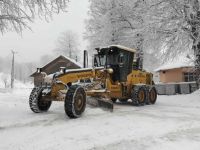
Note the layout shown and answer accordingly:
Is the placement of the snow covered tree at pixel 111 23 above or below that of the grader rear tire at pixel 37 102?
above

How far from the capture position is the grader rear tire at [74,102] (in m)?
10.2

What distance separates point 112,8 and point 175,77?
11.0 meters

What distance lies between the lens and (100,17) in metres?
30.5

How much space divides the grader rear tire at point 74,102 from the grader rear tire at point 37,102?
1.85 m

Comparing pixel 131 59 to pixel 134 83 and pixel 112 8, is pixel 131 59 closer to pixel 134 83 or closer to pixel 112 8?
pixel 134 83

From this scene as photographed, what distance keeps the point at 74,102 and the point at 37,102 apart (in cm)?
210

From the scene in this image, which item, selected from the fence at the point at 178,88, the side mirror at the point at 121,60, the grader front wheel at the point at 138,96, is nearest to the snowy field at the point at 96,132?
the side mirror at the point at 121,60

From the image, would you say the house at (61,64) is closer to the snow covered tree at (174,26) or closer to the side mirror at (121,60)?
the snow covered tree at (174,26)

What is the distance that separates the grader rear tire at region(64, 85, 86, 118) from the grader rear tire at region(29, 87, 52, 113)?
185 cm

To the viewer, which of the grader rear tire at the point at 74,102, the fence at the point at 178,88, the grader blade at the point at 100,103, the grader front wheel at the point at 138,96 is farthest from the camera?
the fence at the point at 178,88

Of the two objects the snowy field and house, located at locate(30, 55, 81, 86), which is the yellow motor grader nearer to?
the snowy field

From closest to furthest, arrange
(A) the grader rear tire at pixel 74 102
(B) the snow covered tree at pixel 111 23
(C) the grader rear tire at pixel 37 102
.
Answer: (A) the grader rear tire at pixel 74 102, (C) the grader rear tire at pixel 37 102, (B) the snow covered tree at pixel 111 23

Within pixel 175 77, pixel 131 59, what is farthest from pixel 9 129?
pixel 175 77

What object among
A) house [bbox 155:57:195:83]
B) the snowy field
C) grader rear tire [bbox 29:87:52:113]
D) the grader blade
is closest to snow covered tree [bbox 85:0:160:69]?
house [bbox 155:57:195:83]
